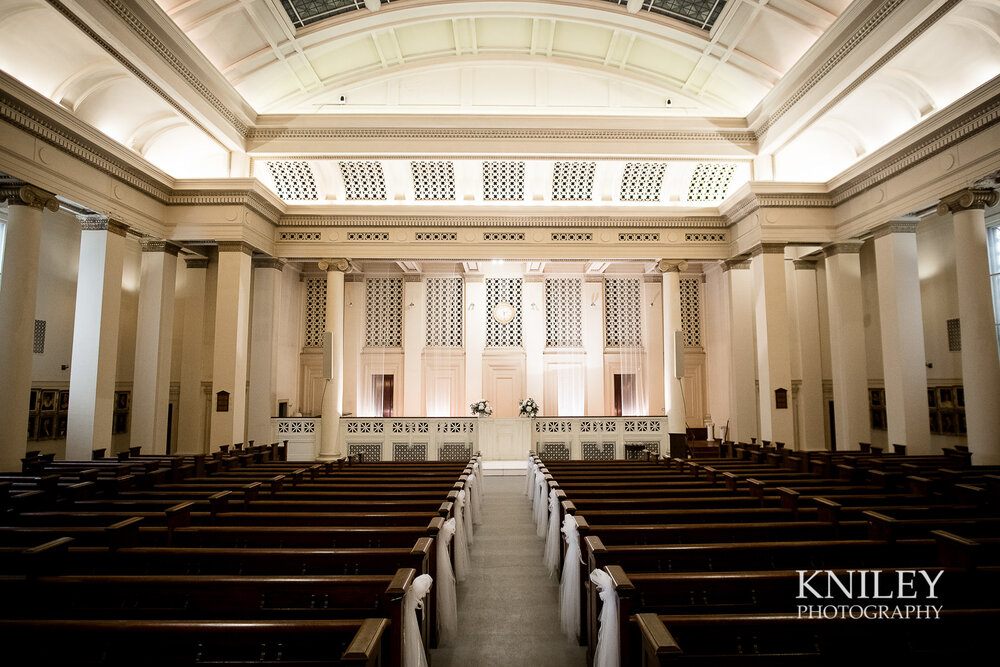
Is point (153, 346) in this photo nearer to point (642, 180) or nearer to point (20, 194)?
point (20, 194)

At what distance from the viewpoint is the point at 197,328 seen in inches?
440

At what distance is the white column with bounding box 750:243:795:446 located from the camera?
9.92 meters

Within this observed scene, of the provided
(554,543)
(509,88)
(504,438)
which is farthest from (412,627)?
(509,88)

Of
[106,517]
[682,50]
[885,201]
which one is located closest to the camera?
[106,517]

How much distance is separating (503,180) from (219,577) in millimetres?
10497

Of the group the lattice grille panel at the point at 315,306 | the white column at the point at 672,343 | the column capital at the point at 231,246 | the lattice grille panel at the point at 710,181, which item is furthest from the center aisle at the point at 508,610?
the lattice grille panel at the point at 315,306

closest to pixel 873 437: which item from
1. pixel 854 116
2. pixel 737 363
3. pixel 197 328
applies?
pixel 737 363

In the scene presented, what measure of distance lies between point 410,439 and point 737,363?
24.6 feet

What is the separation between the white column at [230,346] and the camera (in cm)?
962

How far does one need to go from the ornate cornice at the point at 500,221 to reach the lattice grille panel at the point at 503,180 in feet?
2.26

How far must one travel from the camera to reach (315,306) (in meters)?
A: 14.8

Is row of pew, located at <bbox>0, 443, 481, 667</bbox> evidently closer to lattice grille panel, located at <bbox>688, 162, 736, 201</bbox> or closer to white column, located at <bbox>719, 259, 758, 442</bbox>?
white column, located at <bbox>719, 259, 758, 442</bbox>

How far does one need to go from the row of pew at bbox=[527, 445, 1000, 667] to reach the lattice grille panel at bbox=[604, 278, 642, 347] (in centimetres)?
973

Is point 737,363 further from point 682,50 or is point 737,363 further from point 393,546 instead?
point 393,546
